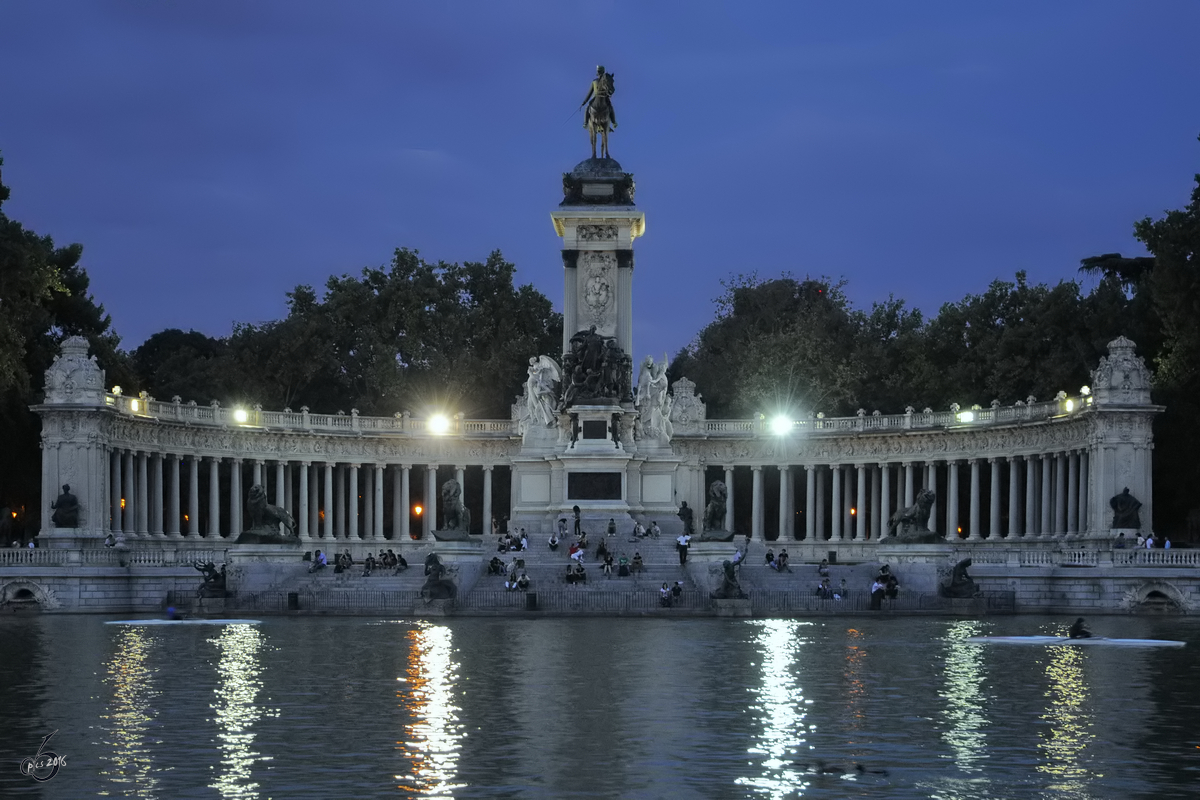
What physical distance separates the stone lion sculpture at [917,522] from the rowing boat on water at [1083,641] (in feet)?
65.0

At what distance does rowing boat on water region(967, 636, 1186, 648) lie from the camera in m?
43.6

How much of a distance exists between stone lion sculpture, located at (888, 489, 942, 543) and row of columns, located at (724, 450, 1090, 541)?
16.6 metres

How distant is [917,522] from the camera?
66750mm

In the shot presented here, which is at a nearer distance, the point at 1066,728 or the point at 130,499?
the point at 1066,728

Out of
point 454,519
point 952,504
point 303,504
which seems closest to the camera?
point 454,519

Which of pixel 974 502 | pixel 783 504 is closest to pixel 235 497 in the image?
pixel 783 504

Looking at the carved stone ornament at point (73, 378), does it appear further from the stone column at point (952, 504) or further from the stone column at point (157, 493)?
the stone column at point (952, 504)

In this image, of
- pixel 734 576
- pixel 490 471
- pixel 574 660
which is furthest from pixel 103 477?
pixel 574 660

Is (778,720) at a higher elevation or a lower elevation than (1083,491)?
lower

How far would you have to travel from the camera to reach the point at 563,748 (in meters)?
24.7

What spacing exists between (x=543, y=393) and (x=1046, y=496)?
25.6m

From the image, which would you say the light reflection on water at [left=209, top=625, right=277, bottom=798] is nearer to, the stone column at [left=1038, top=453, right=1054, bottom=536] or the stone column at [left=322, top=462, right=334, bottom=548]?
the stone column at [left=322, top=462, right=334, bottom=548]

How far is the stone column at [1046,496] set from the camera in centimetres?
8456

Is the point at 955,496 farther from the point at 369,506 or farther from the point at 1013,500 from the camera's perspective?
the point at 369,506
